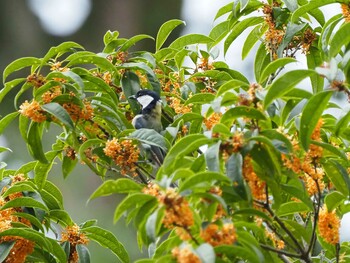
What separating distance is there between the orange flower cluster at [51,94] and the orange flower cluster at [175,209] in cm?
70

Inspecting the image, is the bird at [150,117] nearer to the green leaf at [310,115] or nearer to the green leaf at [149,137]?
the green leaf at [149,137]

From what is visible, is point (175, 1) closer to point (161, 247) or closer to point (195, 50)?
point (195, 50)

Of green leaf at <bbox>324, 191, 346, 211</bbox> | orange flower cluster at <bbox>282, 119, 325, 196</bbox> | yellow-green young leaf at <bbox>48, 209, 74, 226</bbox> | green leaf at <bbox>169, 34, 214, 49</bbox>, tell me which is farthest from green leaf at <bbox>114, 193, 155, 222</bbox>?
green leaf at <bbox>169, 34, 214, 49</bbox>

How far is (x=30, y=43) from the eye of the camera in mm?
6281

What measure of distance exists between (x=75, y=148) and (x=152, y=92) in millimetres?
366

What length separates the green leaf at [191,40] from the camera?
7.83 ft

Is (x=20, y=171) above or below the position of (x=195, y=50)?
below

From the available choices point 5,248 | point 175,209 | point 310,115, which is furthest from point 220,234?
point 5,248

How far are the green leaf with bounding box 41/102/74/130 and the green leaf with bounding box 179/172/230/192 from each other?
0.53 metres

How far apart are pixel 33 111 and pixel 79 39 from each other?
4.23 meters

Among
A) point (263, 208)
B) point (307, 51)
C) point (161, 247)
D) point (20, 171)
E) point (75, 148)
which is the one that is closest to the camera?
point (161, 247)

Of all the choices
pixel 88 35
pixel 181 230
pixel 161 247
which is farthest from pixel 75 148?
pixel 88 35

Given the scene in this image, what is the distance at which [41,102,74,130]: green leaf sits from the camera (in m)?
1.89

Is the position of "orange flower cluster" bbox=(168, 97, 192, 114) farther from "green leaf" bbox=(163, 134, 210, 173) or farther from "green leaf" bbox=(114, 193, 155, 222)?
"green leaf" bbox=(114, 193, 155, 222)
